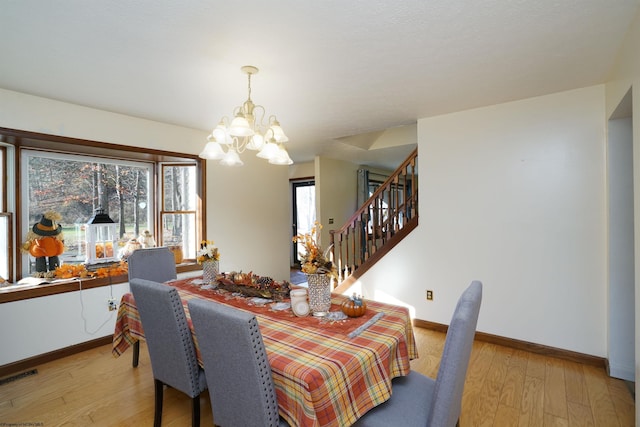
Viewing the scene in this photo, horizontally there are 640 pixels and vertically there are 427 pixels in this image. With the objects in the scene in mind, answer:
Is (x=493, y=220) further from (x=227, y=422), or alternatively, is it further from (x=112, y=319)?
(x=112, y=319)

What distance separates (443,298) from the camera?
10.8 ft

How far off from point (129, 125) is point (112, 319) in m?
2.03

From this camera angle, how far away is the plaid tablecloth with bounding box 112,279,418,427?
1126 millimetres

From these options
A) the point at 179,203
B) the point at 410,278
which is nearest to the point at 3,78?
the point at 179,203

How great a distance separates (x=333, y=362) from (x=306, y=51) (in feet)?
5.89

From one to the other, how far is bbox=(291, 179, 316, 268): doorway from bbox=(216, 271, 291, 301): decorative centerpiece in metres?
4.21

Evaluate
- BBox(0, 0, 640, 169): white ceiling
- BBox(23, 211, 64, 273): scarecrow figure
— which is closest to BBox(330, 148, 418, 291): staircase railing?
BBox(0, 0, 640, 169): white ceiling

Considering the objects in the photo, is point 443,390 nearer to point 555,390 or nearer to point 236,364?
point 236,364

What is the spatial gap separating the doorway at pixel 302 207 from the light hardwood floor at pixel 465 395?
4210 millimetres

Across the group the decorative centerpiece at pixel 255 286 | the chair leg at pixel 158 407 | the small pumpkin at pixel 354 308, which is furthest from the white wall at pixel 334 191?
the chair leg at pixel 158 407

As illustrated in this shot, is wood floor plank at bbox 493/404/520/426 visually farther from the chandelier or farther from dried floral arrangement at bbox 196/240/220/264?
dried floral arrangement at bbox 196/240/220/264

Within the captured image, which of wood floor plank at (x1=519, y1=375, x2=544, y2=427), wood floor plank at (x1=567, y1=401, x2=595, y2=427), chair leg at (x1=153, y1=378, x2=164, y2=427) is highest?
chair leg at (x1=153, y1=378, x2=164, y2=427)

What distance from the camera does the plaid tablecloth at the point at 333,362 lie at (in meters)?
1.13

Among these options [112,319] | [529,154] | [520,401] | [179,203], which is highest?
[529,154]
